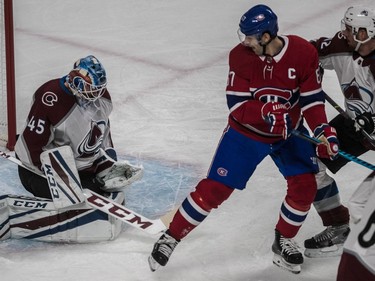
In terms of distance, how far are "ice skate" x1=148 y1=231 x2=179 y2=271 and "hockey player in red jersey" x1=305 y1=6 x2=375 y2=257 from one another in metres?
0.54

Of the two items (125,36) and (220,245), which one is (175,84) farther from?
(220,245)

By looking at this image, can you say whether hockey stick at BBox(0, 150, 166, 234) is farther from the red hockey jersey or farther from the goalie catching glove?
the red hockey jersey

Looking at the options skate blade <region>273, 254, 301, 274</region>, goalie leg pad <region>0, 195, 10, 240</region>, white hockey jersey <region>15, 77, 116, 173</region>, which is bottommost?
goalie leg pad <region>0, 195, 10, 240</region>

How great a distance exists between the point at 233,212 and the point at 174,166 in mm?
496

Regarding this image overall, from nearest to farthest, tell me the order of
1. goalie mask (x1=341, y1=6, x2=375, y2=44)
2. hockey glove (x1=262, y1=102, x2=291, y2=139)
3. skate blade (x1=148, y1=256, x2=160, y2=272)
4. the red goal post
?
1. hockey glove (x1=262, y1=102, x2=291, y2=139)
2. goalie mask (x1=341, y1=6, x2=375, y2=44)
3. skate blade (x1=148, y1=256, x2=160, y2=272)
4. the red goal post

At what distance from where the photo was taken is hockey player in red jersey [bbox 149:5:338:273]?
9.27 ft

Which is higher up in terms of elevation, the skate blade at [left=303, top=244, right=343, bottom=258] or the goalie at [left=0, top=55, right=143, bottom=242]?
the goalie at [left=0, top=55, right=143, bottom=242]

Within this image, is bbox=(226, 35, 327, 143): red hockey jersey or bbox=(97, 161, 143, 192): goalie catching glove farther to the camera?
bbox=(97, 161, 143, 192): goalie catching glove

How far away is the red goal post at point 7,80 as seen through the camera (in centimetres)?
384

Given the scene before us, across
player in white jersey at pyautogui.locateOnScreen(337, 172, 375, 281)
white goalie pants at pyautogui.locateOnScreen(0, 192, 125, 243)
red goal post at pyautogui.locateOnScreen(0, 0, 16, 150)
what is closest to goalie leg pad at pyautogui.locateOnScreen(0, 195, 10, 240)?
white goalie pants at pyautogui.locateOnScreen(0, 192, 125, 243)

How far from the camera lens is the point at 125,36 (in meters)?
5.39

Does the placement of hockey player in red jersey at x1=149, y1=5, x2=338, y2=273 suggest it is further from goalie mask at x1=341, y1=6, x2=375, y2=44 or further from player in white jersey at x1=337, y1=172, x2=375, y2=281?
player in white jersey at x1=337, y1=172, x2=375, y2=281

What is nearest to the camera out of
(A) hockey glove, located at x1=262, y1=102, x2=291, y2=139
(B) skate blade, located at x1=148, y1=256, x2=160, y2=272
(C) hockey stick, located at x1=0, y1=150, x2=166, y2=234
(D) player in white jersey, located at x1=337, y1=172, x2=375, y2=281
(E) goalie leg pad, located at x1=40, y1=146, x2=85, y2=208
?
(D) player in white jersey, located at x1=337, y1=172, x2=375, y2=281

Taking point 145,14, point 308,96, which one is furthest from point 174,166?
point 145,14
